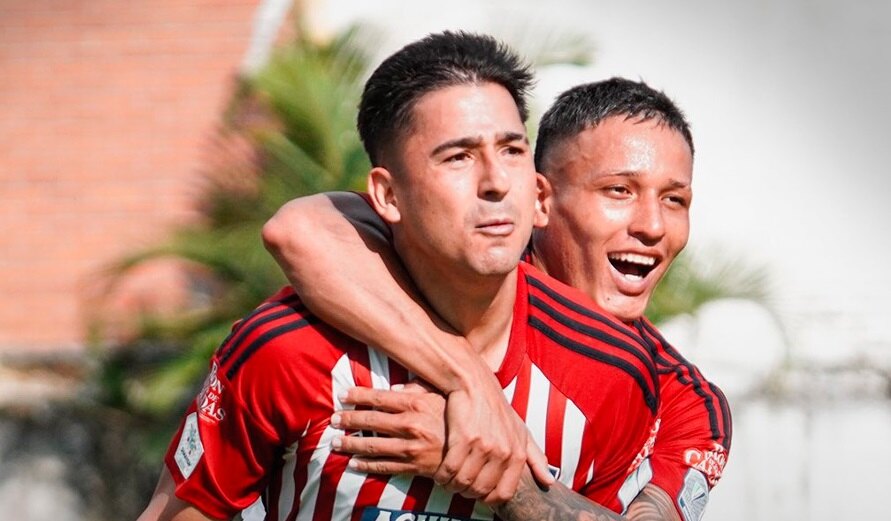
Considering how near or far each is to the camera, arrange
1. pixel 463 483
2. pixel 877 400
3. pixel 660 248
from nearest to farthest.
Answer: pixel 463 483, pixel 660 248, pixel 877 400

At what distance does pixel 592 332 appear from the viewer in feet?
13.0

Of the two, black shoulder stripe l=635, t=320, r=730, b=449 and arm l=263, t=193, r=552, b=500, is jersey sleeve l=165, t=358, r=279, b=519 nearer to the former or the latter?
arm l=263, t=193, r=552, b=500

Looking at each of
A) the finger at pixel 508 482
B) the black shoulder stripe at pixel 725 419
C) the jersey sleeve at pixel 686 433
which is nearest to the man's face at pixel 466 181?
the finger at pixel 508 482

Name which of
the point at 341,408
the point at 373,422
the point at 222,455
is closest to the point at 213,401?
the point at 222,455

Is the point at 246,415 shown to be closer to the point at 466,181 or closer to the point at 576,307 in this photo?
the point at 466,181

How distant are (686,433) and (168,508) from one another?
5.45 ft

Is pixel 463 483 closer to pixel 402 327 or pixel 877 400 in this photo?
pixel 402 327

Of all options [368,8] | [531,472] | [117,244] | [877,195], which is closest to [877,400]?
[877,195]

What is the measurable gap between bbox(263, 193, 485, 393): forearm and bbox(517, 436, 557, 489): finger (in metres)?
0.25

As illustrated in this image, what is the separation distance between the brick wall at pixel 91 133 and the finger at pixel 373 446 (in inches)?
237

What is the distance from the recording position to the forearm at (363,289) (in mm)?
3686

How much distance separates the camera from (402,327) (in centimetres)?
371

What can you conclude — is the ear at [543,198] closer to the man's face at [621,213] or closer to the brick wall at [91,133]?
the man's face at [621,213]

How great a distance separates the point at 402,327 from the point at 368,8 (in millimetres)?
5982
